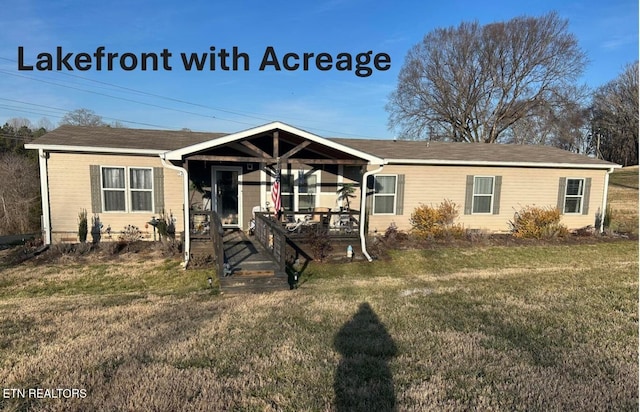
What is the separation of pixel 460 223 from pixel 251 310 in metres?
Result: 9.26

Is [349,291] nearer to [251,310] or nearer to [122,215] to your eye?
[251,310]

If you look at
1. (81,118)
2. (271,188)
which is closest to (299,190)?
(271,188)

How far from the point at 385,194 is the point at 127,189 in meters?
7.75

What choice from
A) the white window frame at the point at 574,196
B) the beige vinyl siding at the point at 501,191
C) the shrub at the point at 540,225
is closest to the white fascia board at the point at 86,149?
the beige vinyl siding at the point at 501,191

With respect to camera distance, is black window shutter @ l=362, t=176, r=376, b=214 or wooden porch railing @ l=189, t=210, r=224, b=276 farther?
black window shutter @ l=362, t=176, r=376, b=214

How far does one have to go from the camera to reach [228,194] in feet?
37.1

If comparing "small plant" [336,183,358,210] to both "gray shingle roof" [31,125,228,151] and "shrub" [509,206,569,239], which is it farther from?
"shrub" [509,206,569,239]

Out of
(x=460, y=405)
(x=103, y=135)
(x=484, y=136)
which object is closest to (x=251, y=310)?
(x=460, y=405)

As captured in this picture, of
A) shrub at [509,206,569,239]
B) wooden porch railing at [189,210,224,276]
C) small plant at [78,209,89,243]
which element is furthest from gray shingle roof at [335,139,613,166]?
small plant at [78,209,89,243]

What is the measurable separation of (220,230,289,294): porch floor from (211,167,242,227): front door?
9.22 ft

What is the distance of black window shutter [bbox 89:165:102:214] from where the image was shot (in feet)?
32.8

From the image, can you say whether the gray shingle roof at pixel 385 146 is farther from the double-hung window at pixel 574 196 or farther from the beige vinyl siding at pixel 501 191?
the double-hung window at pixel 574 196

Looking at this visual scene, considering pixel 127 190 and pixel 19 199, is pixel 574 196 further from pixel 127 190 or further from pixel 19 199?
pixel 19 199

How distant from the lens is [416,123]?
111 ft
